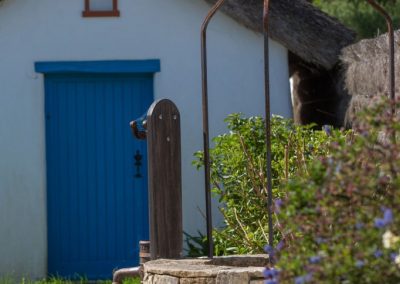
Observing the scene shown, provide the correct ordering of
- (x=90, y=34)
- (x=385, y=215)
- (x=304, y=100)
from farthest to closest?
1. (x=304, y=100)
2. (x=90, y=34)
3. (x=385, y=215)

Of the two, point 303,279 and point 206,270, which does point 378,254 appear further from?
point 206,270

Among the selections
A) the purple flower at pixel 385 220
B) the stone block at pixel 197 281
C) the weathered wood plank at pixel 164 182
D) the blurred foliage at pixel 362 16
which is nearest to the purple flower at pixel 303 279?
the purple flower at pixel 385 220

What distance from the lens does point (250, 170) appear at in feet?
25.4

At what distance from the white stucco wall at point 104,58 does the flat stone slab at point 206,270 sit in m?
3.87

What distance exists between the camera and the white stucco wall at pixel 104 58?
10391 millimetres

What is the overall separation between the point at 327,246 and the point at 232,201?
171 inches

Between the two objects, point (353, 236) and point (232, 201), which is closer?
point (353, 236)

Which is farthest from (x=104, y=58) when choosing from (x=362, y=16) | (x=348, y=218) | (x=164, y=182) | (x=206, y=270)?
(x=348, y=218)

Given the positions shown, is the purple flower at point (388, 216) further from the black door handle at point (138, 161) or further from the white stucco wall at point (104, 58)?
the black door handle at point (138, 161)

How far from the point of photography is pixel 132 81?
34.6 ft

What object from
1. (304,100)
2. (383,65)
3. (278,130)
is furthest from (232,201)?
(304,100)

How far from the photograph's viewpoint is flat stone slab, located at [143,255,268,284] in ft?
17.9

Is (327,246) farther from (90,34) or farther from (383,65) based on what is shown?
(90,34)

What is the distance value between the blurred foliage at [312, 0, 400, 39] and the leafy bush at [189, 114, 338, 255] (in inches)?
283
